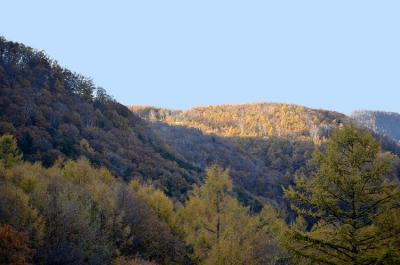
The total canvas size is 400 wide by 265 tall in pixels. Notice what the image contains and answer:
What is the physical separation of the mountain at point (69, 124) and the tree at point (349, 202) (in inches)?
2252

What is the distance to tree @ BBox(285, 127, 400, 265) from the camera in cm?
1600

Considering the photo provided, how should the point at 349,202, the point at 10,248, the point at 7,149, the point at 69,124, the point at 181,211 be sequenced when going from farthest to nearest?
the point at 69,124
the point at 7,149
the point at 181,211
the point at 10,248
the point at 349,202

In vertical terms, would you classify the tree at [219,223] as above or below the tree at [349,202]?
below

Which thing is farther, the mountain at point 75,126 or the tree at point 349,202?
the mountain at point 75,126

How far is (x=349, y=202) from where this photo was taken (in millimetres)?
16641

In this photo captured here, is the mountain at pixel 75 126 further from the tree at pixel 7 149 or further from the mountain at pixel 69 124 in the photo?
the tree at pixel 7 149

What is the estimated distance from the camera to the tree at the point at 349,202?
16.0 m

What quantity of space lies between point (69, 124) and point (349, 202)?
84.9 meters

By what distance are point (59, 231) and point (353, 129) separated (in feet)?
60.1

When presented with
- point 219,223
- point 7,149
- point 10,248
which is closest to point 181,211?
point 219,223

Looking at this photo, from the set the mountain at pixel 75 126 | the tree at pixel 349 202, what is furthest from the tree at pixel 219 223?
the mountain at pixel 75 126

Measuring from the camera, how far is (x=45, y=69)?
11244 cm

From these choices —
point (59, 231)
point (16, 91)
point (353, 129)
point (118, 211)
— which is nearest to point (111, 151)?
point (16, 91)

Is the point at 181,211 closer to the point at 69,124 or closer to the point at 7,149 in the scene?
the point at 7,149
